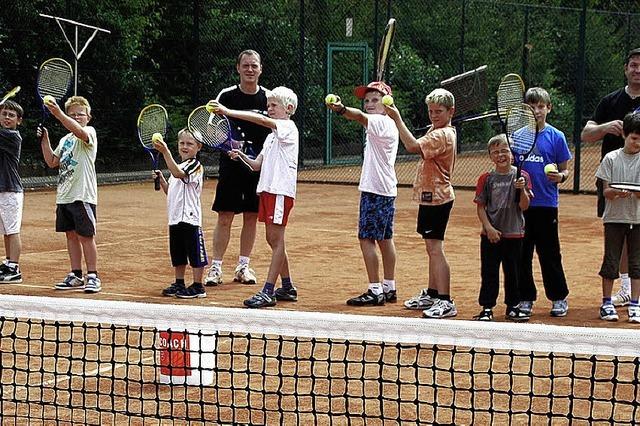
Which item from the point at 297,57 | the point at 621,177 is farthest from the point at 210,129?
the point at 297,57

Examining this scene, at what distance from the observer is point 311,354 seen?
5152 mm

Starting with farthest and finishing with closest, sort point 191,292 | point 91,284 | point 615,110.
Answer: point 91,284, point 191,292, point 615,110

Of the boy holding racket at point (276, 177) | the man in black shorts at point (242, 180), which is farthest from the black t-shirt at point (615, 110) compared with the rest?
the man in black shorts at point (242, 180)

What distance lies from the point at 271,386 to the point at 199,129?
9.12ft

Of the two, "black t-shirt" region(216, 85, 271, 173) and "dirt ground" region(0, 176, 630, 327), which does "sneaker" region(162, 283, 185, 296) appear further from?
"black t-shirt" region(216, 85, 271, 173)

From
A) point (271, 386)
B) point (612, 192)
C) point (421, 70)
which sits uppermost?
point (421, 70)

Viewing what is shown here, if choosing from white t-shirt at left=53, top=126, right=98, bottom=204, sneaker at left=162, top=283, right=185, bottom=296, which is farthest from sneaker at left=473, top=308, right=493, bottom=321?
white t-shirt at left=53, top=126, right=98, bottom=204

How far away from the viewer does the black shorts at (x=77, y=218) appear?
783cm

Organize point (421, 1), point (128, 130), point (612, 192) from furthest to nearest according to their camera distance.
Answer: point (421, 1) → point (128, 130) → point (612, 192)

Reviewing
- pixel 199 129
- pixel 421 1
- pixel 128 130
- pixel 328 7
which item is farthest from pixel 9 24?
pixel 199 129

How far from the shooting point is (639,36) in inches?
885

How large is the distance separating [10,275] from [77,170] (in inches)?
41.7

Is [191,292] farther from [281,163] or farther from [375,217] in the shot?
[375,217]

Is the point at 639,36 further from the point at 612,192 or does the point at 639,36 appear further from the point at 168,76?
the point at 612,192
